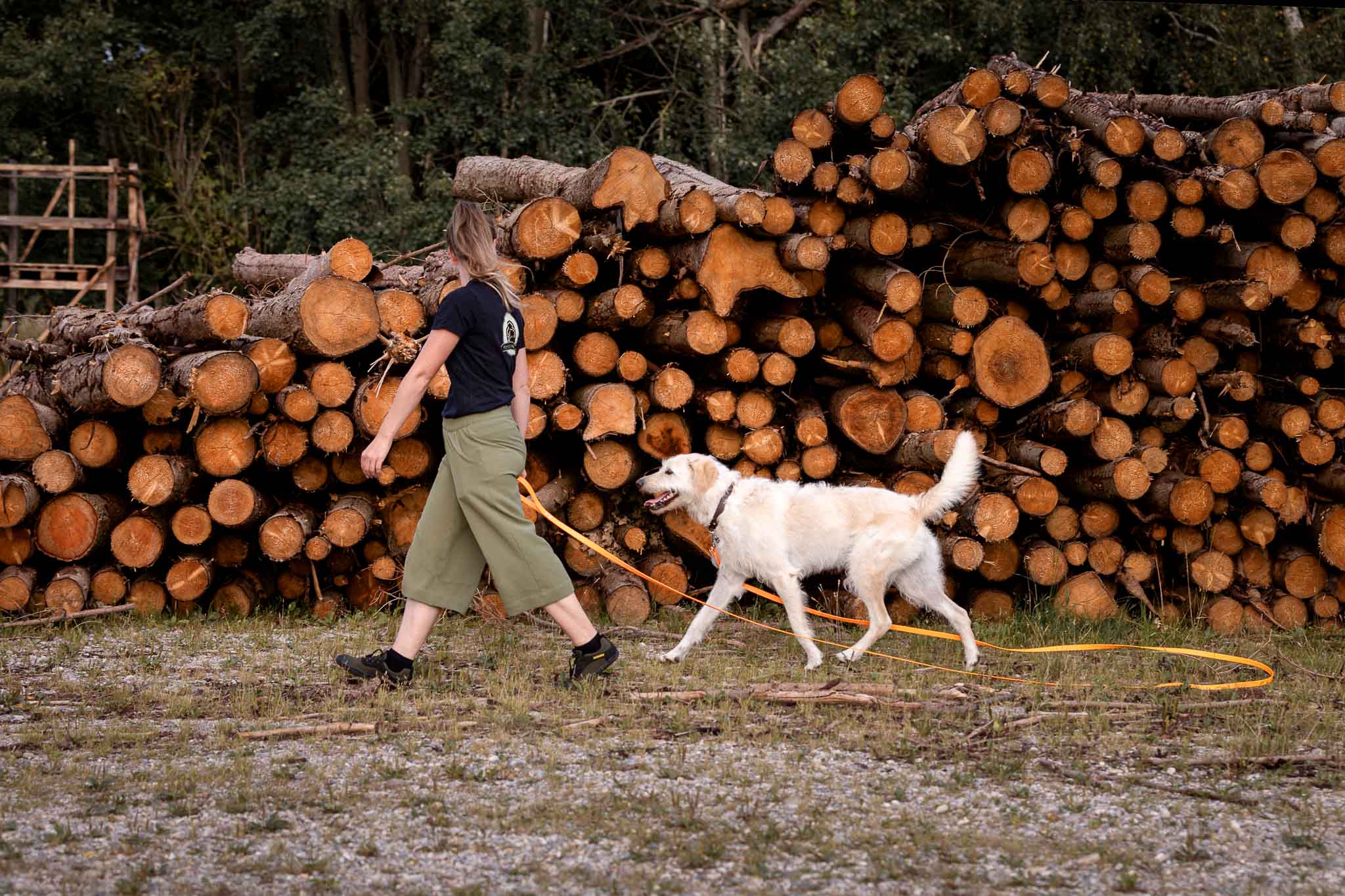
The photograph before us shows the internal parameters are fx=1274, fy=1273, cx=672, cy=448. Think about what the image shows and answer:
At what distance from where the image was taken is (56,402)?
744cm

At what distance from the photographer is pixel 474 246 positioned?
5.31 metres

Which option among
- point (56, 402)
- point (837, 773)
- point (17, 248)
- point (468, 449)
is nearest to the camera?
point (837, 773)

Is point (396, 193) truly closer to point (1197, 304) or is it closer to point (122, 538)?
point (122, 538)

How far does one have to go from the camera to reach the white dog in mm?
6309

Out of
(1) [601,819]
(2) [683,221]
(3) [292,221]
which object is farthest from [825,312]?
(3) [292,221]

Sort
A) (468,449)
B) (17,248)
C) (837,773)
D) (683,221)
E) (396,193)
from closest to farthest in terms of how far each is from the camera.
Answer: (837,773) < (468,449) < (683,221) < (396,193) < (17,248)

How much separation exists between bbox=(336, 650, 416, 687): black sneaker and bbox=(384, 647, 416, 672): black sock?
10mm

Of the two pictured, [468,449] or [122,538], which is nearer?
[468,449]

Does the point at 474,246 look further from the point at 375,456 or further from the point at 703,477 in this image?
the point at 703,477

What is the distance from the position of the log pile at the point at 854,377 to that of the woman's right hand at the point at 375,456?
186 centimetres

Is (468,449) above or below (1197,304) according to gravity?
below

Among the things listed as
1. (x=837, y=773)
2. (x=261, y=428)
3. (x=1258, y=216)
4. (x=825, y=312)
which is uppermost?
(x=1258, y=216)

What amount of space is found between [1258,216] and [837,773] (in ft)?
15.5

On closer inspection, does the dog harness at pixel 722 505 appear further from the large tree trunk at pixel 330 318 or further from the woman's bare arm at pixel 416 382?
the large tree trunk at pixel 330 318
